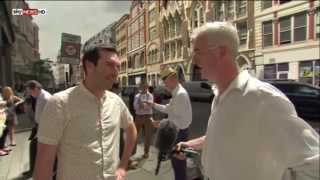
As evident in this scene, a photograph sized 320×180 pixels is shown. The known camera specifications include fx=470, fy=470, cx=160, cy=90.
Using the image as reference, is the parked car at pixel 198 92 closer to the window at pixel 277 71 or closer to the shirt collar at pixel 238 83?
the window at pixel 277 71

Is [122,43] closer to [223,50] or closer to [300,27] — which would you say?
[223,50]

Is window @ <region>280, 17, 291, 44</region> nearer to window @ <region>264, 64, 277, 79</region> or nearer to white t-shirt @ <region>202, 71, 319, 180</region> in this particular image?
window @ <region>264, 64, 277, 79</region>

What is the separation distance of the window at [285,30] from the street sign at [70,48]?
2113 centimetres

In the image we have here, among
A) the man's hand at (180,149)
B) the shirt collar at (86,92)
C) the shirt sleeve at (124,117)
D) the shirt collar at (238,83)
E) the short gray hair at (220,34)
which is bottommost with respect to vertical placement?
the man's hand at (180,149)

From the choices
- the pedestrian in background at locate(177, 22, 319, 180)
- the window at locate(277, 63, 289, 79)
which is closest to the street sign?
the pedestrian in background at locate(177, 22, 319, 180)

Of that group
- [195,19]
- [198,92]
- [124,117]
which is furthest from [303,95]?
[195,19]

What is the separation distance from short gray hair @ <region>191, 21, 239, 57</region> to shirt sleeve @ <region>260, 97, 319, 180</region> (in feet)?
1.07

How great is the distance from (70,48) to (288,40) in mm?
21799

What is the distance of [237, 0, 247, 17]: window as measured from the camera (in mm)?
34969

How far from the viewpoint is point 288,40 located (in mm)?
30391

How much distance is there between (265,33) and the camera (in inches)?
1286

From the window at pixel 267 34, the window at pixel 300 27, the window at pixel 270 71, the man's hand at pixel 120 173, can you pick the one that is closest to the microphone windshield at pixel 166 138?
the man's hand at pixel 120 173

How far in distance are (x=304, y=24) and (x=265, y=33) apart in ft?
13.3

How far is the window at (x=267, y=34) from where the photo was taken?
32125 millimetres
